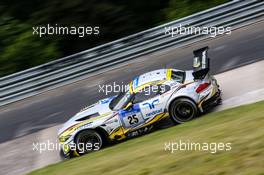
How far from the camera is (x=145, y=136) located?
11.7 m

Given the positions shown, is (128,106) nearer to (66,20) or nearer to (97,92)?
(97,92)

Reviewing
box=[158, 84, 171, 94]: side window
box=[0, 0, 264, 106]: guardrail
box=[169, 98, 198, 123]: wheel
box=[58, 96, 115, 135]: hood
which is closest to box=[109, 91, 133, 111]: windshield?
box=[58, 96, 115, 135]: hood

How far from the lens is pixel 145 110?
1188cm

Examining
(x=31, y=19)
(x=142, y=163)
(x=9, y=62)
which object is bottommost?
(x=142, y=163)

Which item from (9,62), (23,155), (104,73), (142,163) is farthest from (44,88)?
(142,163)

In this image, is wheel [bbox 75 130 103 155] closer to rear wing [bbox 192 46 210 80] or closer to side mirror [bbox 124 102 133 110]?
side mirror [bbox 124 102 133 110]

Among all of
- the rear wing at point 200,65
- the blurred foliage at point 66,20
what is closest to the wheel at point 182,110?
the rear wing at point 200,65

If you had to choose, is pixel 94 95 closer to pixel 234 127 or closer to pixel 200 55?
pixel 200 55

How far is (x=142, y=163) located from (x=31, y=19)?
15.3 m

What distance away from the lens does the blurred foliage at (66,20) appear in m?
20.9

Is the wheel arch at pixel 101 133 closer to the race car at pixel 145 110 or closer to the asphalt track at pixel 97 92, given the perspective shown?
the race car at pixel 145 110

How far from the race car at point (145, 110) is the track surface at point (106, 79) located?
282cm

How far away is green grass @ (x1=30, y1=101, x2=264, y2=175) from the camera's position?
7098 millimetres

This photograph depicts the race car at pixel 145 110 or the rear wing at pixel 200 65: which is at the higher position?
the rear wing at pixel 200 65
